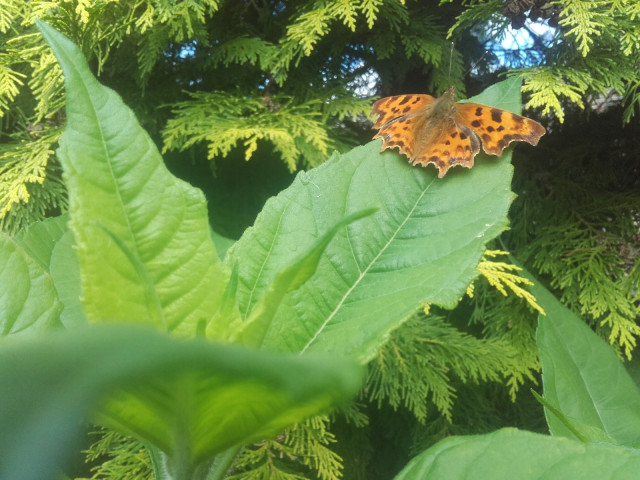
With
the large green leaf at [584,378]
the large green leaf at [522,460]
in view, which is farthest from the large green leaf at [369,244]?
the large green leaf at [584,378]

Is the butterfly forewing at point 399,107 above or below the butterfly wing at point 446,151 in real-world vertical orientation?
above

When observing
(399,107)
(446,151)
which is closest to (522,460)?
(446,151)

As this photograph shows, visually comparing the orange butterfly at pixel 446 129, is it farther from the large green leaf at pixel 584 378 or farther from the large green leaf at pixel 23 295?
the large green leaf at pixel 23 295

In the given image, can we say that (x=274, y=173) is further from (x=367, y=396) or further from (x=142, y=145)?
(x=142, y=145)

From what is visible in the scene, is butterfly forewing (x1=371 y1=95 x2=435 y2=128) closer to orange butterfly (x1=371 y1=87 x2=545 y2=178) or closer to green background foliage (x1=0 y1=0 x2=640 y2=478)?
orange butterfly (x1=371 y1=87 x2=545 y2=178)

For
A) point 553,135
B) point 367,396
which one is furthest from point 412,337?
point 553,135

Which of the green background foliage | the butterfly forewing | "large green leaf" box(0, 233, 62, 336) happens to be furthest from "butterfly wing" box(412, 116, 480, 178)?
the green background foliage
